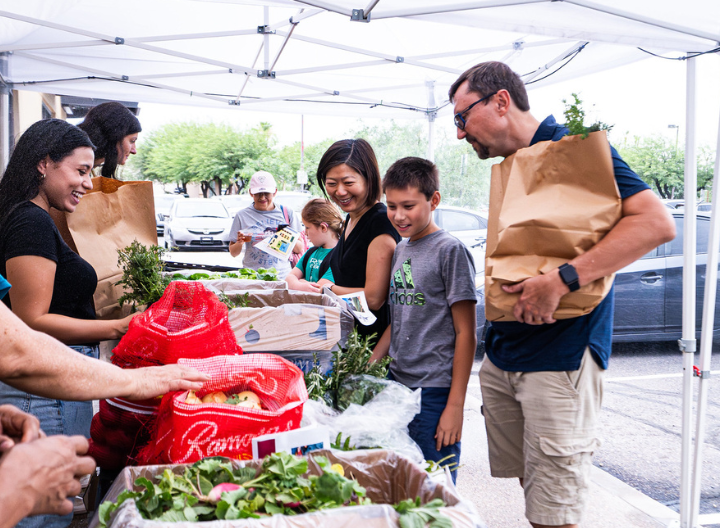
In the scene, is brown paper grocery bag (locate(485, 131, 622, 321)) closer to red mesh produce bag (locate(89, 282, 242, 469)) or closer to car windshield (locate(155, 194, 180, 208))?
red mesh produce bag (locate(89, 282, 242, 469))

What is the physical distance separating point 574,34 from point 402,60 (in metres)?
2.31

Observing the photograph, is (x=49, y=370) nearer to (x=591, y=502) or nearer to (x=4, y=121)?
(x=591, y=502)

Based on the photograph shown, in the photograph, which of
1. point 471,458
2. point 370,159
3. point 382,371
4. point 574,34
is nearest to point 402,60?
point 574,34

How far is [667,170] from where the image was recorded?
5.14m

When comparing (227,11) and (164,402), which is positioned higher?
(227,11)

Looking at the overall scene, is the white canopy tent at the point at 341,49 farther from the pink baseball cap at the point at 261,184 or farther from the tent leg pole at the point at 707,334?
the pink baseball cap at the point at 261,184

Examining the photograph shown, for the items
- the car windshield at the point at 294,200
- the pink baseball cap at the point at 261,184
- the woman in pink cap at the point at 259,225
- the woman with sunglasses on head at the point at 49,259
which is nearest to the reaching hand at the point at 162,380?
the woman with sunglasses on head at the point at 49,259

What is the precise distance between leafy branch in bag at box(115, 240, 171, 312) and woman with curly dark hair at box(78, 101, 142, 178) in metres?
0.79

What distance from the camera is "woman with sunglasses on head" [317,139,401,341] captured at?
8.25 ft

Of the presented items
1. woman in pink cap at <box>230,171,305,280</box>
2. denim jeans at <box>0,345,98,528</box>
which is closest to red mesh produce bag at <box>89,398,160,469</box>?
denim jeans at <box>0,345,98,528</box>

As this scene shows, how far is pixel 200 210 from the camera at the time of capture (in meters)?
19.2

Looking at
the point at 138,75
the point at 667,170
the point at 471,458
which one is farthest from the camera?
the point at 138,75

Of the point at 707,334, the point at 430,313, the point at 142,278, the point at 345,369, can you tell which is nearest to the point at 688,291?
the point at 707,334

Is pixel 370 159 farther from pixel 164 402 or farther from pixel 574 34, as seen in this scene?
pixel 164 402
